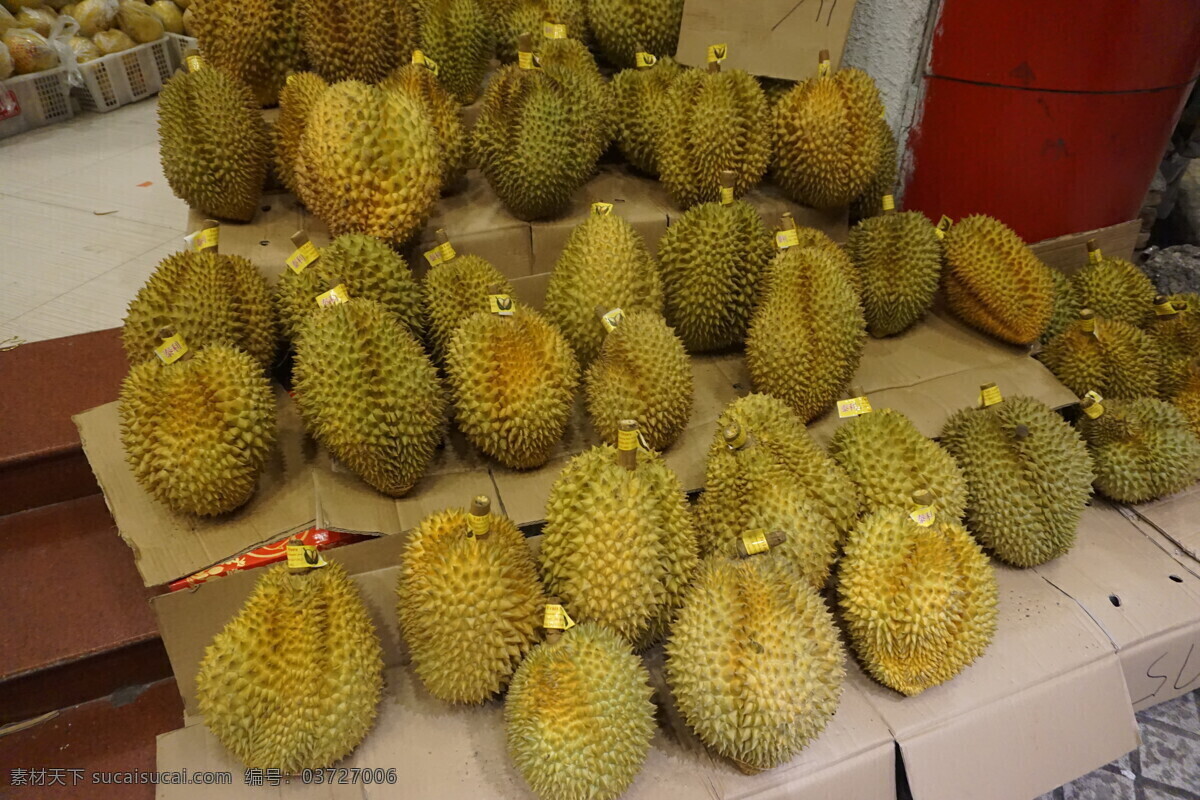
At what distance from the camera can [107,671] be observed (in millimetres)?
2232

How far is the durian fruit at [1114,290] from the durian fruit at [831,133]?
1.08m

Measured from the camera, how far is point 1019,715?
6.50 ft

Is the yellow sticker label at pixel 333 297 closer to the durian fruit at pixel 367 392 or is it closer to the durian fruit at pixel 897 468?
the durian fruit at pixel 367 392

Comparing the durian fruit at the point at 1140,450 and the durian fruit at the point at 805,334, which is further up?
→ the durian fruit at the point at 805,334

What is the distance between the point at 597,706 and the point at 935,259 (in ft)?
6.89

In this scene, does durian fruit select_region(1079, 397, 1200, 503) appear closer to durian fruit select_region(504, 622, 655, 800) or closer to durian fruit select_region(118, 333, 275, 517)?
durian fruit select_region(504, 622, 655, 800)

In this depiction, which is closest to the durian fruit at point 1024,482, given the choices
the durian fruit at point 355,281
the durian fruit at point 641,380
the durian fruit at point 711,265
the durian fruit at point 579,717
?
the durian fruit at point 711,265

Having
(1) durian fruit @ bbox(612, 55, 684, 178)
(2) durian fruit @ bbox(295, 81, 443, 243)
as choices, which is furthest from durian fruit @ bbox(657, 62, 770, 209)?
(2) durian fruit @ bbox(295, 81, 443, 243)

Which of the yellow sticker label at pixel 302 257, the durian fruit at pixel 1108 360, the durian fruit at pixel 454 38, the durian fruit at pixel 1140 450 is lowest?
the durian fruit at pixel 1140 450

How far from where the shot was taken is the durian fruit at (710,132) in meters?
2.59

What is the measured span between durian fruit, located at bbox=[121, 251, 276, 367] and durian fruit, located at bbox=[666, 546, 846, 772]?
145 centimetres

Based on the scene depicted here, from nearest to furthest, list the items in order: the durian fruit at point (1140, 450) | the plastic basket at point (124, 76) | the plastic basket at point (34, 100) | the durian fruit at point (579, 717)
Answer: the durian fruit at point (579, 717), the durian fruit at point (1140, 450), the plastic basket at point (34, 100), the plastic basket at point (124, 76)

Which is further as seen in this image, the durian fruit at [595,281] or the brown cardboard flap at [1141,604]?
the durian fruit at [595,281]

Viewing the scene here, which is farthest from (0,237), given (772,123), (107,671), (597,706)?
(597,706)
